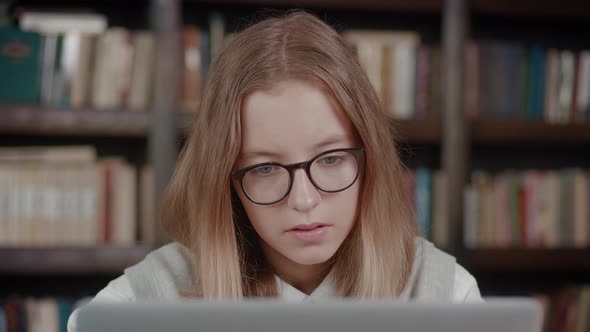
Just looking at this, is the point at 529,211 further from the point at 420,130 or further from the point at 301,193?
the point at 301,193

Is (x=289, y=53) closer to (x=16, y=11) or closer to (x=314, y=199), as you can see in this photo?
(x=314, y=199)

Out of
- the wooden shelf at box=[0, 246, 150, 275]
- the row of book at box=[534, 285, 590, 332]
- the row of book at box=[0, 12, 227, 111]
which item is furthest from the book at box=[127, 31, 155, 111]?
the row of book at box=[534, 285, 590, 332]

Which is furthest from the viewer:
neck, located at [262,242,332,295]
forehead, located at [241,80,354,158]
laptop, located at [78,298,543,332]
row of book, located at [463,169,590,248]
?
row of book, located at [463,169,590,248]

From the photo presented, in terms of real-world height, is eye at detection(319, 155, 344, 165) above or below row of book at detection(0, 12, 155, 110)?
below

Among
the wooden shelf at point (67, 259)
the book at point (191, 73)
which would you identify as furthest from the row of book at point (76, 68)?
the wooden shelf at point (67, 259)

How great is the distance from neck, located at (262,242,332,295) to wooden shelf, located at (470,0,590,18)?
141cm

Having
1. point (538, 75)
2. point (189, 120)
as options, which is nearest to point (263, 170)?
point (189, 120)

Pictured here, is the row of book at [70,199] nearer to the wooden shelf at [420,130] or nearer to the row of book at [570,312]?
the wooden shelf at [420,130]

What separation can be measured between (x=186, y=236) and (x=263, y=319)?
2.07ft

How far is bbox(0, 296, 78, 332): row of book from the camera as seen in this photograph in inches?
75.9

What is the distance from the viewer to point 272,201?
0.92 m

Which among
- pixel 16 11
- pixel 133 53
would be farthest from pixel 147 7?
pixel 16 11

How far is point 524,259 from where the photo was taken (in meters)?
2.14

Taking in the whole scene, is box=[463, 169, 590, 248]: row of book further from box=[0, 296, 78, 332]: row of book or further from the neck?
box=[0, 296, 78, 332]: row of book
